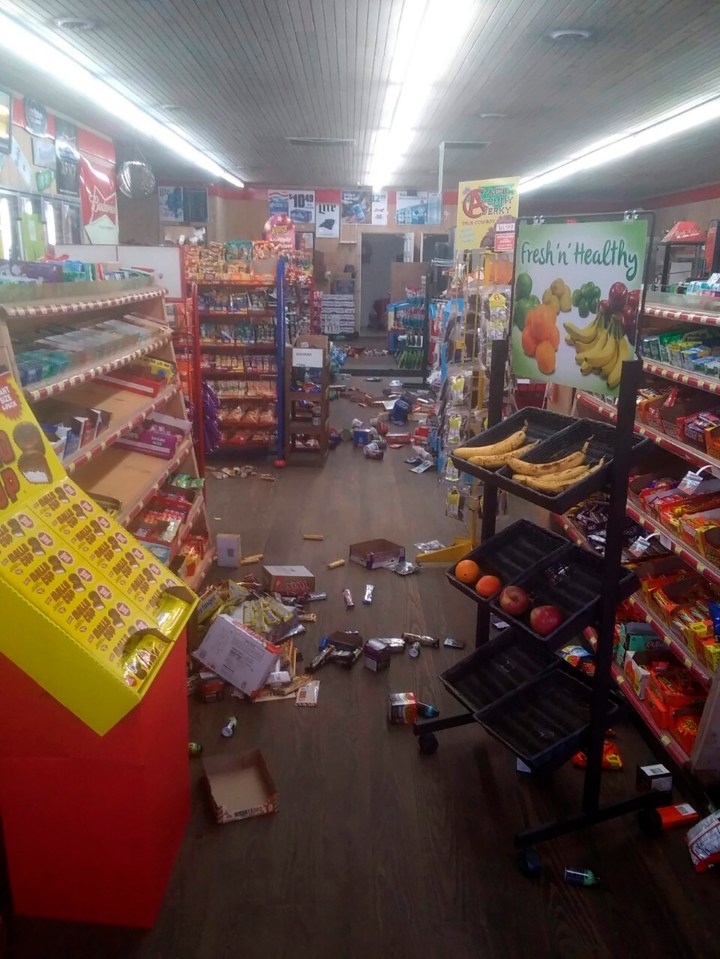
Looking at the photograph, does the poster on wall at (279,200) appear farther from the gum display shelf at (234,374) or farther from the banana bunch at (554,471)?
the banana bunch at (554,471)

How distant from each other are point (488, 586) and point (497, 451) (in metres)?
0.56

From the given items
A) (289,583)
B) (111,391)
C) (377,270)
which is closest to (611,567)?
(289,583)

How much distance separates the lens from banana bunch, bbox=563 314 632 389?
8.57 feet

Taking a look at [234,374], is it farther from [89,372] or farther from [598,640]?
[598,640]

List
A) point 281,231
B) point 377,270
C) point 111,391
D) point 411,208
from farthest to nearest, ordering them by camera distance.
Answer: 1. point 377,270
2. point 411,208
3. point 281,231
4. point 111,391

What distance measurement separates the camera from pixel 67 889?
2389 millimetres

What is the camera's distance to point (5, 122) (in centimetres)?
795

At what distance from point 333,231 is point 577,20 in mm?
13489

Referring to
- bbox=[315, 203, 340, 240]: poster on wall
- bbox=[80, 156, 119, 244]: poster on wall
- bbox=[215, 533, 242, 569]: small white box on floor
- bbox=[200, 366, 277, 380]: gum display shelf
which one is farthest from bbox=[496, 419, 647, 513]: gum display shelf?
bbox=[315, 203, 340, 240]: poster on wall

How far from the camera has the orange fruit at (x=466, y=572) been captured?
311 centimetres

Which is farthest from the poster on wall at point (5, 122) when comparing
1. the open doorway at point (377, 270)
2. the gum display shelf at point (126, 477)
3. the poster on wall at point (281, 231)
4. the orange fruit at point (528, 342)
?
the open doorway at point (377, 270)

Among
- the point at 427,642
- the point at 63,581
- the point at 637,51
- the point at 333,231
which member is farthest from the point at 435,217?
the point at 63,581

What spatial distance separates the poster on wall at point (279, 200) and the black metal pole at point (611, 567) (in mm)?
17706

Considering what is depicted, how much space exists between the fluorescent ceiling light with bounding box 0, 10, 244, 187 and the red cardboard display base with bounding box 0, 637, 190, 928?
5915mm
